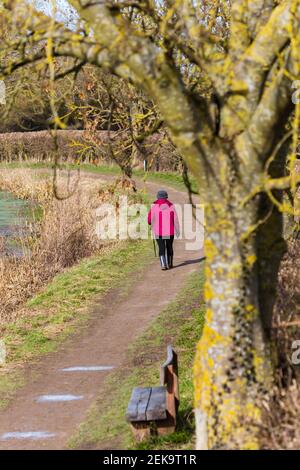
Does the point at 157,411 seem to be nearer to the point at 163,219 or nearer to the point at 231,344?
the point at 231,344

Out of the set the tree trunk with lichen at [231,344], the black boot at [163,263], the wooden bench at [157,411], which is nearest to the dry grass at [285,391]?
the tree trunk with lichen at [231,344]

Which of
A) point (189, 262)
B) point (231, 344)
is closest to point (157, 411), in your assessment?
point (231, 344)

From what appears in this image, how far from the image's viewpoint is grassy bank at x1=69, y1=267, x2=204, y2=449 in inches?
330

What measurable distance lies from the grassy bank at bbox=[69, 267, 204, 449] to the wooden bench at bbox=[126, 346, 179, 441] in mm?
120

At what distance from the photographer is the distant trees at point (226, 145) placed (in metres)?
6.19

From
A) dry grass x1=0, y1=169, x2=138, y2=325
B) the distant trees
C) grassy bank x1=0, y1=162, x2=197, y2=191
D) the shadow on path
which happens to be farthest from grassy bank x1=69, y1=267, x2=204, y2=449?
grassy bank x1=0, y1=162, x2=197, y2=191

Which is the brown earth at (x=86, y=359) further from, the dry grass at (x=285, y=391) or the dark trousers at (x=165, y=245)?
the dry grass at (x=285, y=391)

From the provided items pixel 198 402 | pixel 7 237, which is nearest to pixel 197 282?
pixel 7 237

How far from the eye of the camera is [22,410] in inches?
396

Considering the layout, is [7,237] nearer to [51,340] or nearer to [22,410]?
[51,340]

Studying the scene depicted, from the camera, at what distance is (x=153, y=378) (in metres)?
10.6

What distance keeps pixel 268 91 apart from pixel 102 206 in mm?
17296

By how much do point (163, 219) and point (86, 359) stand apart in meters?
5.12

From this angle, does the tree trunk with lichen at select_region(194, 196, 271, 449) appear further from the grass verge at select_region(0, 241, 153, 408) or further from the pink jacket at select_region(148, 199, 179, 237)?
the pink jacket at select_region(148, 199, 179, 237)
